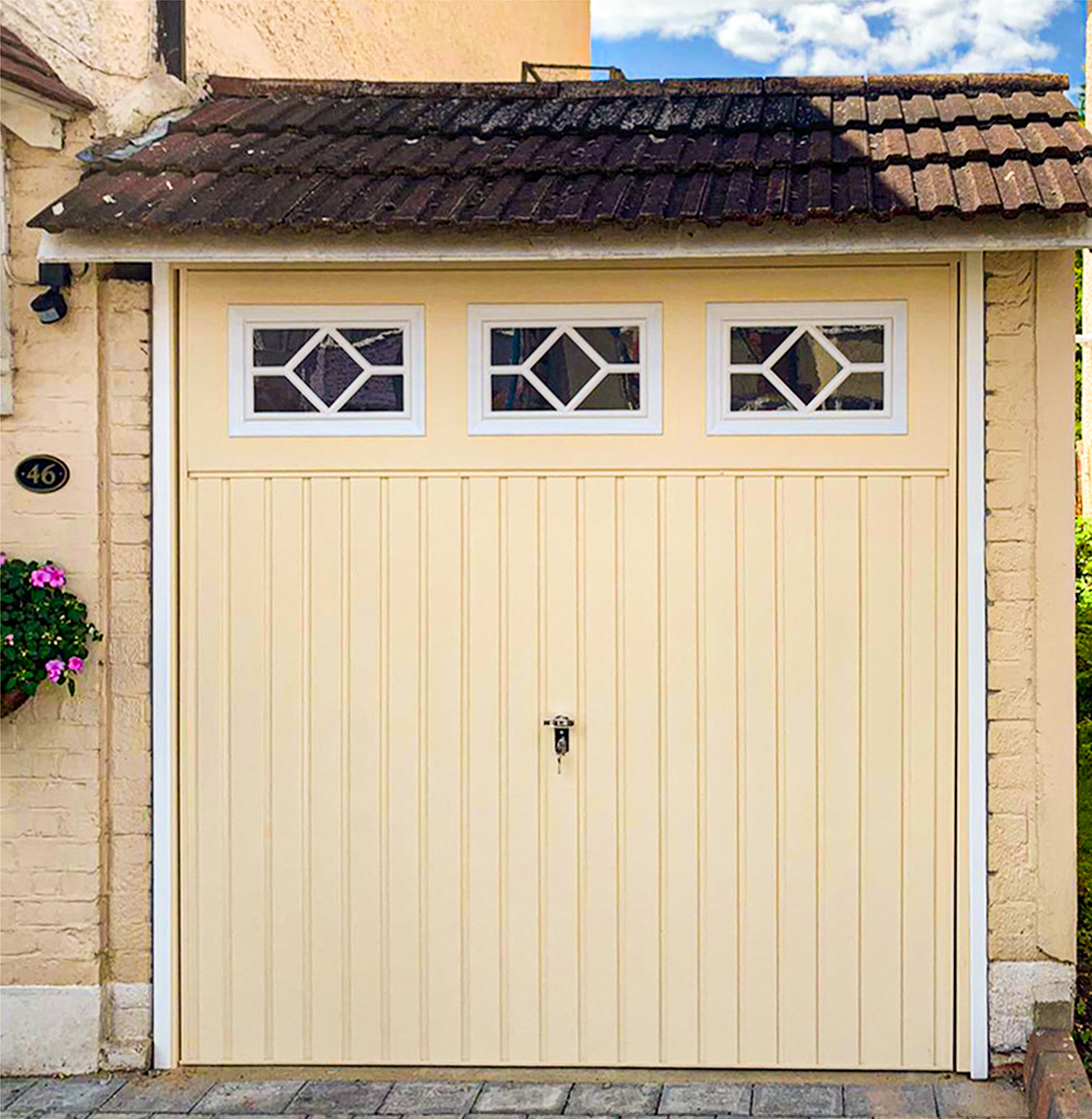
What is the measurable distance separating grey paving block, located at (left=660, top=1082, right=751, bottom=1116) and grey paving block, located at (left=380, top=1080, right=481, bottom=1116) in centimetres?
67

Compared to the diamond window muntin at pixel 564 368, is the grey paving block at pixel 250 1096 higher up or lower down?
lower down

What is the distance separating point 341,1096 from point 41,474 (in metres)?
2.43

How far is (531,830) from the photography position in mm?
4988

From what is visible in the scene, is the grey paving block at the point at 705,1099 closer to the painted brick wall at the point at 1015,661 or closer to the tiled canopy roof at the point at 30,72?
the painted brick wall at the point at 1015,661

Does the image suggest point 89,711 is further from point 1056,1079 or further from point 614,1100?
point 1056,1079

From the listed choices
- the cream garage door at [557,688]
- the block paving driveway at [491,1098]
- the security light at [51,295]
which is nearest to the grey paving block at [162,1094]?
the block paving driveway at [491,1098]

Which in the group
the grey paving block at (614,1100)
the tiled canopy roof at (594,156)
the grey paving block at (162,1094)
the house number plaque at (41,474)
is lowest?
the grey paving block at (162,1094)

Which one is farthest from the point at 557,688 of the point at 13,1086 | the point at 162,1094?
the point at 13,1086

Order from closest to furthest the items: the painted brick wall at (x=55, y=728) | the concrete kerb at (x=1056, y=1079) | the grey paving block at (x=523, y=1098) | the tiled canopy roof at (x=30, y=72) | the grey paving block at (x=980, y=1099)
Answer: the concrete kerb at (x=1056, y=1079) → the tiled canopy roof at (x=30, y=72) → the grey paving block at (x=980, y=1099) → the grey paving block at (x=523, y=1098) → the painted brick wall at (x=55, y=728)

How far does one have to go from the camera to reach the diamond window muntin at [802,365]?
16.1 ft

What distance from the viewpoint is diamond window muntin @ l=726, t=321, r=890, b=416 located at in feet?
16.1

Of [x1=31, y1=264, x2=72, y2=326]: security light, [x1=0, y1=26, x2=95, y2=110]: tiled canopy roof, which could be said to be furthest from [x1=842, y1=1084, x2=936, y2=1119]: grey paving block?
[x1=0, y1=26, x2=95, y2=110]: tiled canopy roof

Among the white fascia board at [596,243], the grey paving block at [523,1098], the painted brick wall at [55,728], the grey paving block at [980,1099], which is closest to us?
the white fascia board at [596,243]

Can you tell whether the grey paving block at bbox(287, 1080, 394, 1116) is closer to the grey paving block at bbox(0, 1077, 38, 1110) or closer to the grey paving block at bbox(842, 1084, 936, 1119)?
the grey paving block at bbox(0, 1077, 38, 1110)
